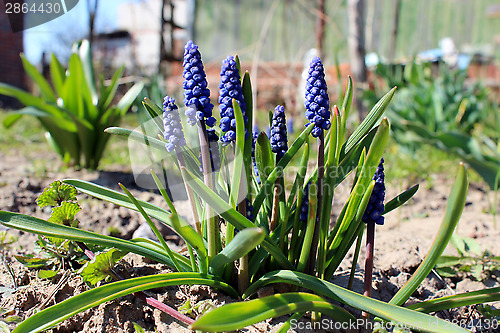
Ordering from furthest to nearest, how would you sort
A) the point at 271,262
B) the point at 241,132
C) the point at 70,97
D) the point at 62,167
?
the point at 62,167 → the point at 70,97 → the point at 271,262 → the point at 241,132

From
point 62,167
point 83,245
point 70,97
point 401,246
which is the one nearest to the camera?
point 83,245

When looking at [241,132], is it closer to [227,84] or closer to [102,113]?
[227,84]

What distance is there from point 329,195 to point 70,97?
205 cm

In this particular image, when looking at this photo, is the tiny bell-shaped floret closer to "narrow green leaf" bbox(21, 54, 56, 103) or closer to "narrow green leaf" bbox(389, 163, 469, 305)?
"narrow green leaf" bbox(389, 163, 469, 305)

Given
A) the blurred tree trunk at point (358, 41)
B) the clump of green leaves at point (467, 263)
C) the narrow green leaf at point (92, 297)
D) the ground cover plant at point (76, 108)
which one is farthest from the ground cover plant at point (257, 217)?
the blurred tree trunk at point (358, 41)

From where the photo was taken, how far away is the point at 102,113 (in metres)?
2.59

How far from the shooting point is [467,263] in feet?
4.68

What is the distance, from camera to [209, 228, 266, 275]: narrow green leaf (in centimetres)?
75

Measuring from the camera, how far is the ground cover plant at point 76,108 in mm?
2359

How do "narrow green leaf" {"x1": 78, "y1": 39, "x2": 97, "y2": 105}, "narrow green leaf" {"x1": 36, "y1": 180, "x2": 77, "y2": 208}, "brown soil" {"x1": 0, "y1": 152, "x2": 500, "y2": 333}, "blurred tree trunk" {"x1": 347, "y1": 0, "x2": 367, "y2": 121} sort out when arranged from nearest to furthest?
"brown soil" {"x1": 0, "y1": 152, "x2": 500, "y2": 333}, "narrow green leaf" {"x1": 36, "y1": 180, "x2": 77, "y2": 208}, "narrow green leaf" {"x1": 78, "y1": 39, "x2": 97, "y2": 105}, "blurred tree trunk" {"x1": 347, "y1": 0, "x2": 367, "y2": 121}

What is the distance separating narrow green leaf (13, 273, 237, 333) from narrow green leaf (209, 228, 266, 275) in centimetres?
8

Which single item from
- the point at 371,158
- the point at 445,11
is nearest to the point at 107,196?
the point at 371,158

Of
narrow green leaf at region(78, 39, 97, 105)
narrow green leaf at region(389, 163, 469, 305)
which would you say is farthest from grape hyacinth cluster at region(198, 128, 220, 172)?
narrow green leaf at region(78, 39, 97, 105)

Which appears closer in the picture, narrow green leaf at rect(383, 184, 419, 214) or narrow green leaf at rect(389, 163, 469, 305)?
narrow green leaf at rect(389, 163, 469, 305)
